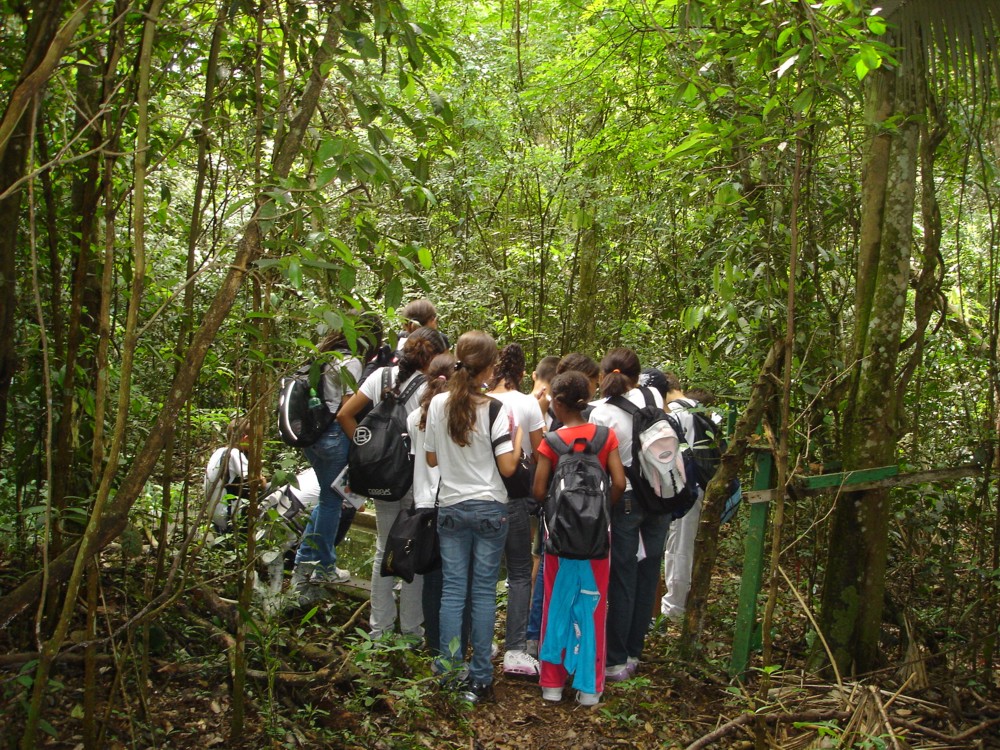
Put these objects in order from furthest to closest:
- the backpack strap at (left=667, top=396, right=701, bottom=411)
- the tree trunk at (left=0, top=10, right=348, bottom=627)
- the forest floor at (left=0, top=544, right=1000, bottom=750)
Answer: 1. the backpack strap at (left=667, top=396, right=701, bottom=411)
2. the forest floor at (left=0, top=544, right=1000, bottom=750)
3. the tree trunk at (left=0, top=10, right=348, bottom=627)

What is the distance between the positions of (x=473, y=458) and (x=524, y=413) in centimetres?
44

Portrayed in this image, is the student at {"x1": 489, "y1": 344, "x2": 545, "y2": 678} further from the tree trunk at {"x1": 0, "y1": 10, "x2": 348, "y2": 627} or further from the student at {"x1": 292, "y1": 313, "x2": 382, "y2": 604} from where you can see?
the tree trunk at {"x1": 0, "y1": 10, "x2": 348, "y2": 627}

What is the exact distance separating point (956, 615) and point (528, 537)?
2.73 metres

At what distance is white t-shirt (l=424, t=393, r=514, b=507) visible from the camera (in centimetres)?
450

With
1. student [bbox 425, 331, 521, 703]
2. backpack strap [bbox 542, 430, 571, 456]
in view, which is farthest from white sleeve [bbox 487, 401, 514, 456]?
backpack strap [bbox 542, 430, 571, 456]

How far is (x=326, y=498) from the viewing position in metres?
5.36

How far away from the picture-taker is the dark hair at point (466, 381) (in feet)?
14.7

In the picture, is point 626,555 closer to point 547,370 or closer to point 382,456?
point 547,370

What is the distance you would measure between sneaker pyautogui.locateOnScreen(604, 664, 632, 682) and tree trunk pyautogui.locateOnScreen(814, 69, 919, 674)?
1.15 metres

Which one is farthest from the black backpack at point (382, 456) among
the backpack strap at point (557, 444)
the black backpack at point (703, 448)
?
the black backpack at point (703, 448)

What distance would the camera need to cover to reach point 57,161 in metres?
2.17

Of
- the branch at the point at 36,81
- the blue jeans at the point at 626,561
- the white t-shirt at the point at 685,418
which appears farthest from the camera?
the white t-shirt at the point at 685,418

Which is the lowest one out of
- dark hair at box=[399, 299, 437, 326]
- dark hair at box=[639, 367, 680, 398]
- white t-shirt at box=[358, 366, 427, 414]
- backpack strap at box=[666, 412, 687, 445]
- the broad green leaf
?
backpack strap at box=[666, 412, 687, 445]

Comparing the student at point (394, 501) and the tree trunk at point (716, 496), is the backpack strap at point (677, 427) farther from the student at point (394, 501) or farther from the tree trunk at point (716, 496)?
the student at point (394, 501)
